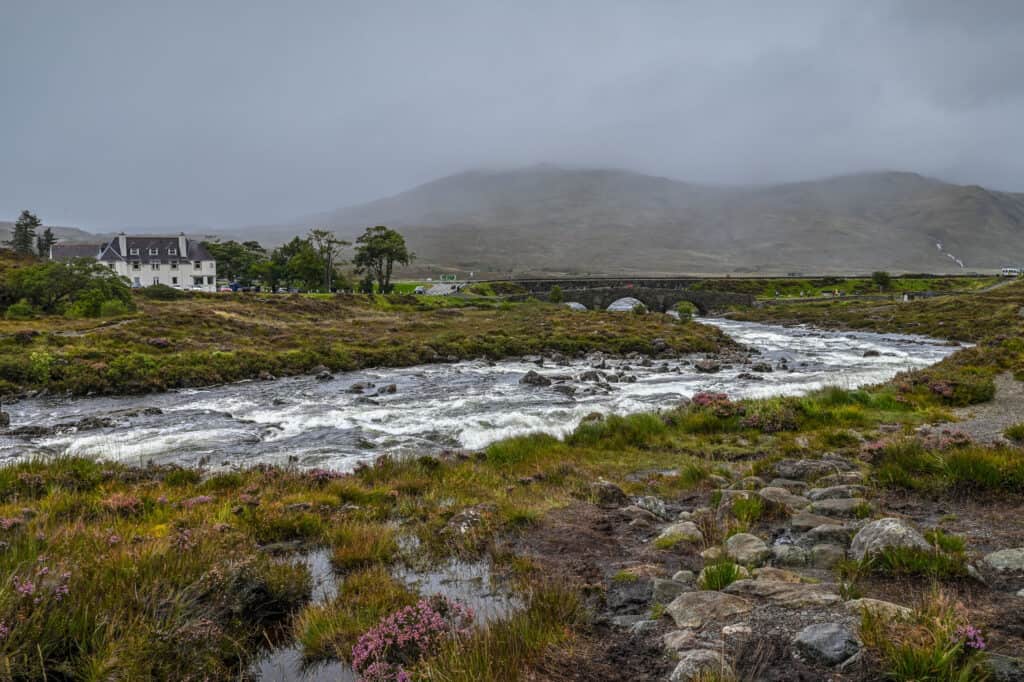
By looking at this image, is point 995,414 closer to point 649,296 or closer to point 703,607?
point 703,607

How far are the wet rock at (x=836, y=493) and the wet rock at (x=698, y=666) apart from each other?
667 centimetres

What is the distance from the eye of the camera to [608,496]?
12.2 m

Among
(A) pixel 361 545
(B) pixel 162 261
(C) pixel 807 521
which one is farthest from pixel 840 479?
(B) pixel 162 261

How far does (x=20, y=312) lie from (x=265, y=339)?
25.8 metres

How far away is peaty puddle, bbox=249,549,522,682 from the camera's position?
6.02m

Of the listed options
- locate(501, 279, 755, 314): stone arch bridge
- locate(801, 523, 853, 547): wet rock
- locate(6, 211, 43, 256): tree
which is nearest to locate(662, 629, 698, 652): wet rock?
locate(801, 523, 853, 547): wet rock

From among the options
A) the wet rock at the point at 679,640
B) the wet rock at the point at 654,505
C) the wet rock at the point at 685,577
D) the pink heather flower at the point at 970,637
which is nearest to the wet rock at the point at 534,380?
the wet rock at the point at 654,505

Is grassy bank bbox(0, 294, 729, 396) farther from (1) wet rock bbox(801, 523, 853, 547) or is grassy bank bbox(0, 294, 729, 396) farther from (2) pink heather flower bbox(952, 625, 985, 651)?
(2) pink heather flower bbox(952, 625, 985, 651)

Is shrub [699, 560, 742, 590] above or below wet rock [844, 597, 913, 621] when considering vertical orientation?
below

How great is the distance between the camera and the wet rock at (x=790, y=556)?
25.6 feet

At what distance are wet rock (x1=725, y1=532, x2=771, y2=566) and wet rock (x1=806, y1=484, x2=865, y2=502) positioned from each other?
297cm

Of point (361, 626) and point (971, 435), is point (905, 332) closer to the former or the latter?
point (971, 435)

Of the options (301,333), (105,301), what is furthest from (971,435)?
(105,301)

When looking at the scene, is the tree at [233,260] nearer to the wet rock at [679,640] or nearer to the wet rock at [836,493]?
the wet rock at [836,493]
